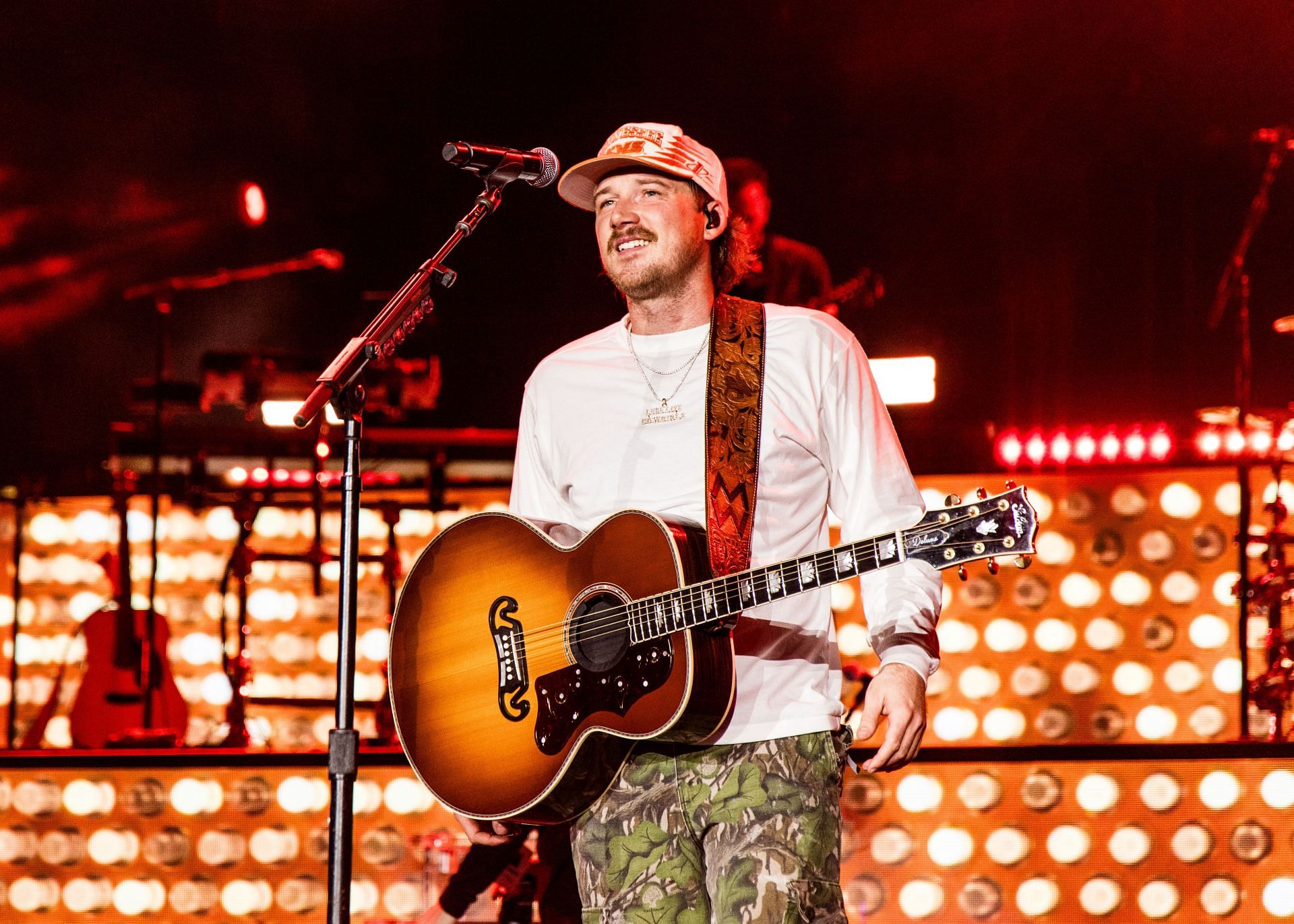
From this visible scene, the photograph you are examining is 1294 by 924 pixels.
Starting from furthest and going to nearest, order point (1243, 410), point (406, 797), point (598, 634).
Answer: point (1243, 410) → point (406, 797) → point (598, 634)

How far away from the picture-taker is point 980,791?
3750 millimetres

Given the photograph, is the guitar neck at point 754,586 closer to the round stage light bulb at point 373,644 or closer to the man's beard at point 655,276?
the man's beard at point 655,276

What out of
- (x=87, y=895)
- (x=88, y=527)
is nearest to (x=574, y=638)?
(x=87, y=895)

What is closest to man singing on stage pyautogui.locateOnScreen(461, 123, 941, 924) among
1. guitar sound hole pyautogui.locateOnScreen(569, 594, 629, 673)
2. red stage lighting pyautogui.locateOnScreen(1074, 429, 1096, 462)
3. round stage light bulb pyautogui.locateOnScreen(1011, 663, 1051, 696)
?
guitar sound hole pyautogui.locateOnScreen(569, 594, 629, 673)

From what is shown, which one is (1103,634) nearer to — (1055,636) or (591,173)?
(1055,636)

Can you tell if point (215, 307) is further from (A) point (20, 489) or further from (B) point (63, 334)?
(A) point (20, 489)

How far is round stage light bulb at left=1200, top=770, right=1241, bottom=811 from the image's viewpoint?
11.9 feet

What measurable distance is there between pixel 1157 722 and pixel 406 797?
313 centimetres

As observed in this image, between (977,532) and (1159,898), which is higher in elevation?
(977,532)

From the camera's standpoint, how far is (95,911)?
394cm

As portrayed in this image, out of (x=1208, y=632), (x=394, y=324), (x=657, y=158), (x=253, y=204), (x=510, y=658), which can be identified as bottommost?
(x=510, y=658)

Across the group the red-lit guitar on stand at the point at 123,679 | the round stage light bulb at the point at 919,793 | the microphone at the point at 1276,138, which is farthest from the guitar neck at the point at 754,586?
the microphone at the point at 1276,138

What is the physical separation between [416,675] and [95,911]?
1999mm

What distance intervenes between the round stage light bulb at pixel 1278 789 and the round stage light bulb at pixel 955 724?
2060 millimetres
